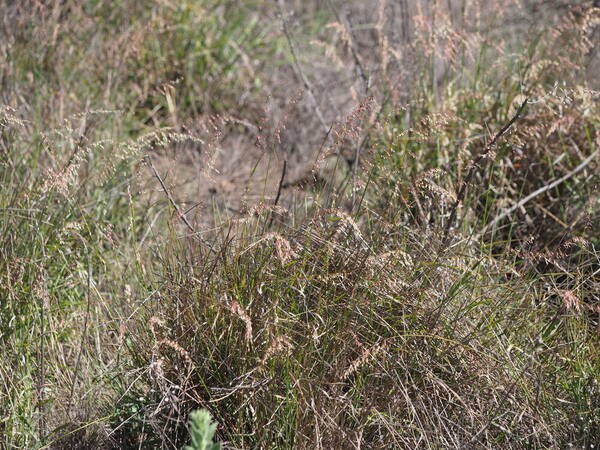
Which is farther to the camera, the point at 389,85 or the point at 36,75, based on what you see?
the point at 36,75

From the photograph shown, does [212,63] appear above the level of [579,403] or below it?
below

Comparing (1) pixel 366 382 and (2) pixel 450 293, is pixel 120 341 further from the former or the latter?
(2) pixel 450 293

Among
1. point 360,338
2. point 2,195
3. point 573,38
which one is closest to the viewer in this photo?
point 360,338

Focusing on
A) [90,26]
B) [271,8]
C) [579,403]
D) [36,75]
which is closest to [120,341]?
[579,403]

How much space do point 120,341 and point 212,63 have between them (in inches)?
127

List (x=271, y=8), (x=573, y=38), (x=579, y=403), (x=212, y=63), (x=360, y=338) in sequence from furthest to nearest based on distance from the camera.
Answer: (x=271, y=8), (x=212, y=63), (x=573, y=38), (x=360, y=338), (x=579, y=403)

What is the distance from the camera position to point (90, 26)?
196 inches

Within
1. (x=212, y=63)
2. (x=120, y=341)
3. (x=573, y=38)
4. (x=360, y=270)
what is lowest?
(x=212, y=63)

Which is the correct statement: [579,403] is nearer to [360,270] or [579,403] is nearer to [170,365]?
[360,270]

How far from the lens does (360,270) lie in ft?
8.20

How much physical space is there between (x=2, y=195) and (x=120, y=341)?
1.11 meters

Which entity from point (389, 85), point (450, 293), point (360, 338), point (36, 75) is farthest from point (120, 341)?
point (36, 75)

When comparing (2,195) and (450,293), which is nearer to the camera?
(450,293)

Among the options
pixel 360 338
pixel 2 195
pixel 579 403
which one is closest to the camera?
pixel 579 403
